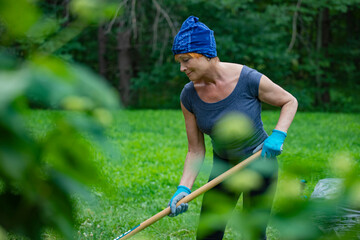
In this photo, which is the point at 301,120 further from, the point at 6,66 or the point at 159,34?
the point at 6,66

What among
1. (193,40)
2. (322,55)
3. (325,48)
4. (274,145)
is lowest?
(322,55)

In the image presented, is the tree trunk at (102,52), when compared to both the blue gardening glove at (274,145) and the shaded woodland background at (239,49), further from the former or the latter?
the blue gardening glove at (274,145)

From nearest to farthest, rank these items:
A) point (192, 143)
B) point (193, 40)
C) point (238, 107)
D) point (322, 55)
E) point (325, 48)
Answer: point (193, 40) → point (238, 107) → point (192, 143) → point (322, 55) → point (325, 48)

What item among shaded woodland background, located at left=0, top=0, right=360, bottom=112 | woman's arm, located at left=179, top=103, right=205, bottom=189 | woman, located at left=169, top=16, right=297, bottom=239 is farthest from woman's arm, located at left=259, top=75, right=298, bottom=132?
shaded woodland background, located at left=0, top=0, right=360, bottom=112

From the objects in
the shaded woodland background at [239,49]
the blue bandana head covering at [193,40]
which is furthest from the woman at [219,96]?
the shaded woodland background at [239,49]

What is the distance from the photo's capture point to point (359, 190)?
0.53 metres

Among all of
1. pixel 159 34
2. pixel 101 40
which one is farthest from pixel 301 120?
pixel 101 40

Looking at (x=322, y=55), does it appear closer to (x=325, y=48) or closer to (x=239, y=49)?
(x=325, y=48)

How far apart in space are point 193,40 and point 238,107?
0.52 m

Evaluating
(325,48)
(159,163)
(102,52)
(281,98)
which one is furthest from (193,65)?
(325,48)

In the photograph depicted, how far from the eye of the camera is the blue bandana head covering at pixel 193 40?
2.49 meters

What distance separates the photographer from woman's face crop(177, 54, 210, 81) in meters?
2.54

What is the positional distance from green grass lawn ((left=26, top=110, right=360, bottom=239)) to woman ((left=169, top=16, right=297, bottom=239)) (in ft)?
1.07

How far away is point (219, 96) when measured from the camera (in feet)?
9.05
